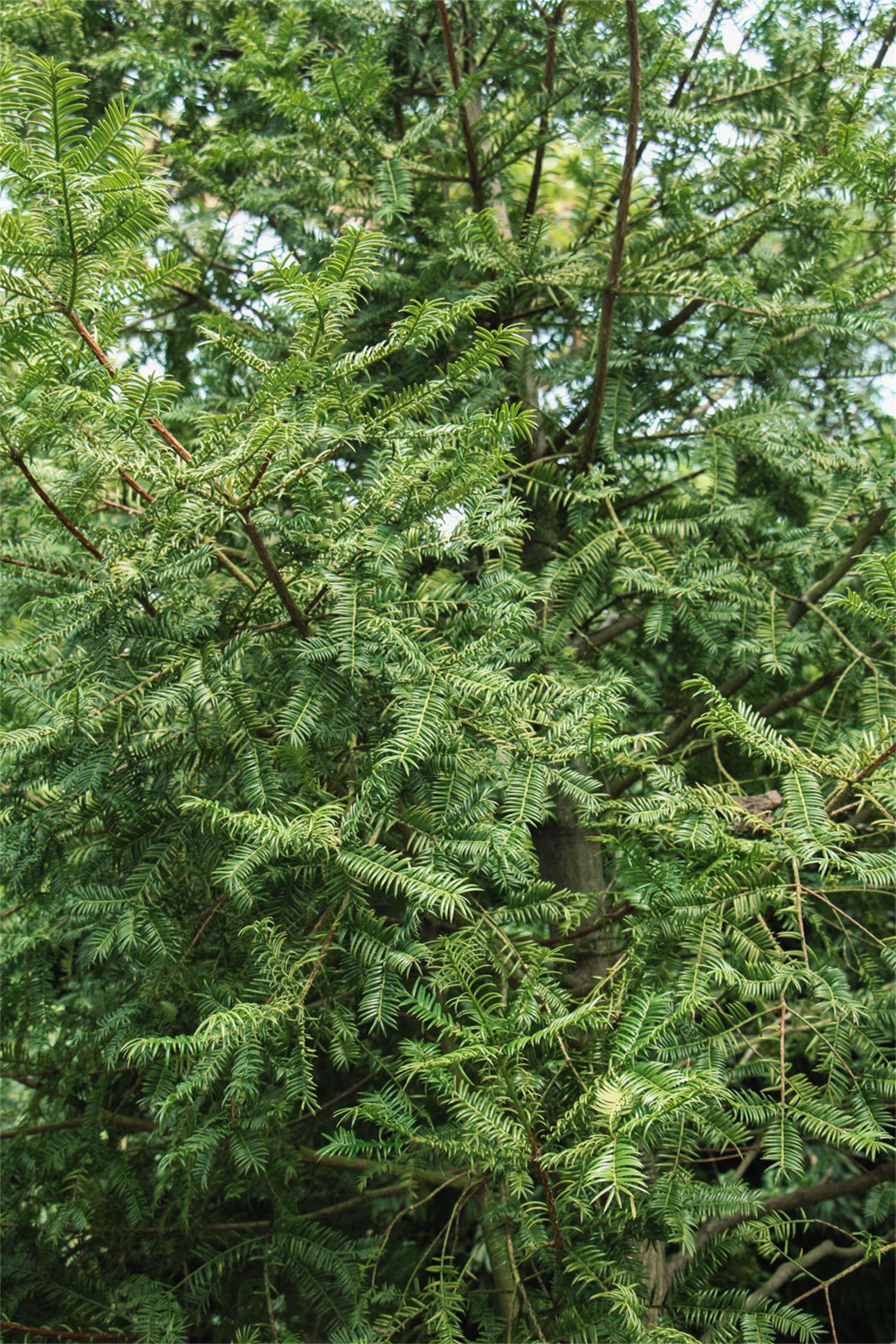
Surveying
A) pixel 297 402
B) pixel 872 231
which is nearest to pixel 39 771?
pixel 297 402

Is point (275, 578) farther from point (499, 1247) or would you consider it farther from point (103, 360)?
point (499, 1247)

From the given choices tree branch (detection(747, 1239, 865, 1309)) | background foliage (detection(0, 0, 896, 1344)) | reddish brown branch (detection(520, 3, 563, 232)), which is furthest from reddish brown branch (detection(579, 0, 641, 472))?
tree branch (detection(747, 1239, 865, 1309))

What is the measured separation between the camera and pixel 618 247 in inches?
61.3

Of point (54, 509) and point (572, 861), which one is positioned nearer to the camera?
point (54, 509)

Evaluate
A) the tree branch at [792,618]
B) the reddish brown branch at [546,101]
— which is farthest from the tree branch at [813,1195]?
the reddish brown branch at [546,101]

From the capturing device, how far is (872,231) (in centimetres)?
178

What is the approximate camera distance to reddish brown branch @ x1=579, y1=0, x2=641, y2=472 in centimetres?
138

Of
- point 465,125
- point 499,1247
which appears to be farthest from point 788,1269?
point 465,125

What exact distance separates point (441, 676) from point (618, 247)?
798 mm

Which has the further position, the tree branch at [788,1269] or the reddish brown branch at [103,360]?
the tree branch at [788,1269]

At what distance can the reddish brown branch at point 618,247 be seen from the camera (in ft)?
4.52

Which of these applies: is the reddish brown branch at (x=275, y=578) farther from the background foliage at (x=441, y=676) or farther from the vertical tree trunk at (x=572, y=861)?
the vertical tree trunk at (x=572, y=861)

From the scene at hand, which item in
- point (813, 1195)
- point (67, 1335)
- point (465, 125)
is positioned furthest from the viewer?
point (465, 125)

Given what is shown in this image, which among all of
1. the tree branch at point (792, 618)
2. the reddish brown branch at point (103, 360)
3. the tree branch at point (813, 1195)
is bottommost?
the tree branch at point (813, 1195)
